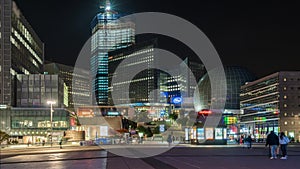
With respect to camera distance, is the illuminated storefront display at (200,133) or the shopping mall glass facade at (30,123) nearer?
the illuminated storefront display at (200,133)

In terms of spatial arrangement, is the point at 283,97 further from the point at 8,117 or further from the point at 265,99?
the point at 8,117

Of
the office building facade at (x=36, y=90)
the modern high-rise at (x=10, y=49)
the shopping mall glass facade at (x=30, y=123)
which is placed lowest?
the shopping mall glass facade at (x=30, y=123)

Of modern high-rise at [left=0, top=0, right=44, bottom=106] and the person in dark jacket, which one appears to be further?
modern high-rise at [left=0, top=0, right=44, bottom=106]

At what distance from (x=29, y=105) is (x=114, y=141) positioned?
4785 centimetres

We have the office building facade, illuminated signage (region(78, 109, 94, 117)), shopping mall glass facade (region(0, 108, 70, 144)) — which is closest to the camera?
shopping mall glass facade (region(0, 108, 70, 144))

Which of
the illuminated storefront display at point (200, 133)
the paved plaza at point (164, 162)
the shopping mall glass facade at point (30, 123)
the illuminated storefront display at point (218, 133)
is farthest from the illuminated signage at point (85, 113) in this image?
the paved plaza at point (164, 162)

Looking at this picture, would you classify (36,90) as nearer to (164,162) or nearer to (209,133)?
(209,133)

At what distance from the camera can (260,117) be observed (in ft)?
640

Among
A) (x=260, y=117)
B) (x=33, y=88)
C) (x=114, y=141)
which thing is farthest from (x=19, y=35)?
(x=260, y=117)

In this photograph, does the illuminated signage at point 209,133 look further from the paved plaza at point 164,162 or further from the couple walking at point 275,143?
the couple walking at point 275,143

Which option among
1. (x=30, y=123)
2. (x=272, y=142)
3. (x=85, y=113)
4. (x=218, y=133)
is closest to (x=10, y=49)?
(x=30, y=123)

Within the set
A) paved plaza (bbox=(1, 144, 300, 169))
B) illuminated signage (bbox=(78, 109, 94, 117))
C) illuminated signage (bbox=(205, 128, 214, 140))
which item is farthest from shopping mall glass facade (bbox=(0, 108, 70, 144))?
paved plaza (bbox=(1, 144, 300, 169))

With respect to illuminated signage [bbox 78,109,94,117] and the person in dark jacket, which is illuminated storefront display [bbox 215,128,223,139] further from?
illuminated signage [bbox 78,109,94,117]

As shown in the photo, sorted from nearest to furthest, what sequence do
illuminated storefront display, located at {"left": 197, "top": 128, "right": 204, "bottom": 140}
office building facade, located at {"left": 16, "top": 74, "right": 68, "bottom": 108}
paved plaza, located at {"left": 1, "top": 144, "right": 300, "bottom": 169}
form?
paved plaza, located at {"left": 1, "top": 144, "right": 300, "bottom": 169} → illuminated storefront display, located at {"left": 197, "top": 128, "right": 204, "bottom": 140} → office building facade, located at {"left": 16, "top": 74, "right": 68, "bottom": 108}
